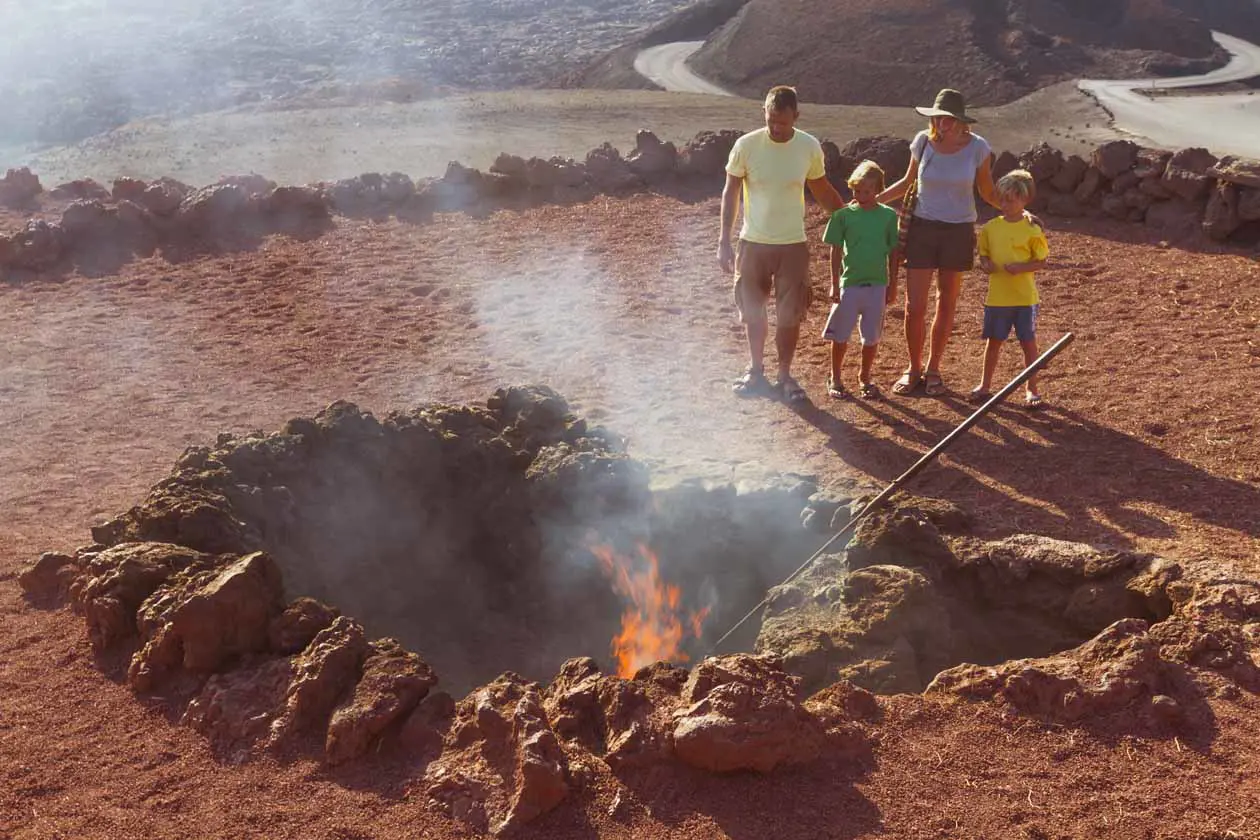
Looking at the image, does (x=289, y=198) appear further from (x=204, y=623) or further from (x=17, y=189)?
(x=204, y=623)

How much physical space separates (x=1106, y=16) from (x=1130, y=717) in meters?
27.3

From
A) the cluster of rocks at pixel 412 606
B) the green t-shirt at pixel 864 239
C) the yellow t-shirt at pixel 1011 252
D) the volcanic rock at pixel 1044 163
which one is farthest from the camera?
the volcanic rock at pixel 1044 163

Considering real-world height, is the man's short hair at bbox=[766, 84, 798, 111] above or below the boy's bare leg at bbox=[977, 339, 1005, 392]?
above

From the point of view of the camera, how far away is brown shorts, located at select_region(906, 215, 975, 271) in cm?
680

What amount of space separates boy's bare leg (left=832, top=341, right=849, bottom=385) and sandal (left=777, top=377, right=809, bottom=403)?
20 cm

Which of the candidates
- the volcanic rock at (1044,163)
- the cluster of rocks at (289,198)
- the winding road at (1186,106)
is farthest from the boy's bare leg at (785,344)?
the winding road at (1186,106)

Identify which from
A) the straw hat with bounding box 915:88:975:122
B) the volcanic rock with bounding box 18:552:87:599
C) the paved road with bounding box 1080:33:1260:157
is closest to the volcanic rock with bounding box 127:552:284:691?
the volcanic rock with bounding box 18:552:87:599

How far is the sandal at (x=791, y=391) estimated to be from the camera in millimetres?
7281

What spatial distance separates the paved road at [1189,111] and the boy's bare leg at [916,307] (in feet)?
35.1

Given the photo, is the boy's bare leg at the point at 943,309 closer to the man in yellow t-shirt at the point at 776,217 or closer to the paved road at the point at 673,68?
the man in yellow t-shirt at the point at 776,217

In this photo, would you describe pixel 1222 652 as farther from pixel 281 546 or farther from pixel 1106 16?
Answer: pixel 1106 16

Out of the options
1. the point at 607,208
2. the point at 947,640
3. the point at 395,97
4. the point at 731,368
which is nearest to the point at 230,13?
the point at 395,97

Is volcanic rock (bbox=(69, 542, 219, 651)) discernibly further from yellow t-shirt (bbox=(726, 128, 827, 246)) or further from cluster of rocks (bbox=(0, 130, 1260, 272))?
cluster of rocks (bbox=(0, 130, 1260, 272))

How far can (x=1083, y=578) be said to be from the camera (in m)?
4.86
